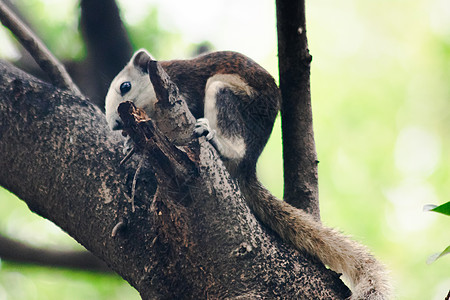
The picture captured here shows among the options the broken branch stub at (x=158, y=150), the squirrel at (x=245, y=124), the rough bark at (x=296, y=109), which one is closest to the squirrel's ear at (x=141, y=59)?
the squirrel at (x=245, y=124)

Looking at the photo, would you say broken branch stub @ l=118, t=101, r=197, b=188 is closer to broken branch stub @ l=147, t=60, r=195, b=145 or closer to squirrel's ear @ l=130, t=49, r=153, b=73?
broken branch stub @ l=147, t=60, r=195, b=145

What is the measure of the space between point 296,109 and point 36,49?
130 cm

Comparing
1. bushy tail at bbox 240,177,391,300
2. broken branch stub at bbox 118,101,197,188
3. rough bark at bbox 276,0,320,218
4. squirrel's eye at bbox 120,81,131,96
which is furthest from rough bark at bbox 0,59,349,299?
squirrel's eye at bbox 120,81,131,96

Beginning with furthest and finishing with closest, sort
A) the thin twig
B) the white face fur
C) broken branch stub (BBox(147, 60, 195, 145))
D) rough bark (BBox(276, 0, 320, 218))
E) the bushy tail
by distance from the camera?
1. the white face fur
2. the thin twig
3. rough bark (BBox(276, 0, 320, 218))
4. the bushy tail
5. broken branch stub (BBox(147, 60, 195, 145))

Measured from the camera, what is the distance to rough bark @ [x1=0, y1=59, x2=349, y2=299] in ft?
5.59

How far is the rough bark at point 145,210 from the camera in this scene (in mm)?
1705

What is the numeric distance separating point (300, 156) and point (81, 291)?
301 centimetres

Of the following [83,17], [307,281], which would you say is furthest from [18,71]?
[307,281]

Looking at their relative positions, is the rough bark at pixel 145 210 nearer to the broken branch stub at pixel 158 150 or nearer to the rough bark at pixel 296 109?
the broken branch stub at pixel 158 150

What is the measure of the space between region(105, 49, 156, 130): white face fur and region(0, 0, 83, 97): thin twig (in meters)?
0.44

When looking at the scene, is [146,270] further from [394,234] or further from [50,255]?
[394,234]

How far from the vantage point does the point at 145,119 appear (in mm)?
1670

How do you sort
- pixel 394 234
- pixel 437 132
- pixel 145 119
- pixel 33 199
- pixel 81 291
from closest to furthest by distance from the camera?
pixel 145 119, pixel 33 199, pixel 81 291, pixel 394 234, pixel 437 132

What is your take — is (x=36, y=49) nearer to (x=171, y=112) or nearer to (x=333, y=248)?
(x=171, y=112)
